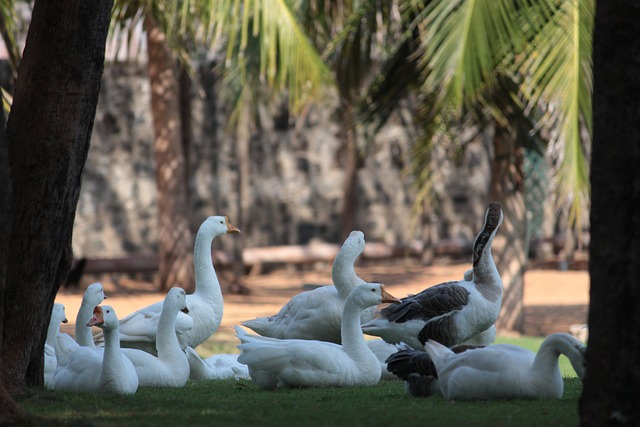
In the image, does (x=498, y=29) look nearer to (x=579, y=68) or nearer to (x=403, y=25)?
(x=579, y=68)

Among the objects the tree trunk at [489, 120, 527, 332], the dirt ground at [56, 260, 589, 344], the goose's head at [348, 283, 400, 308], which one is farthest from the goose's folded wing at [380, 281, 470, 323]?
the tree trunk at [489, 120, 527, 332]

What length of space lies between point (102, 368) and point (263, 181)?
19.9 m

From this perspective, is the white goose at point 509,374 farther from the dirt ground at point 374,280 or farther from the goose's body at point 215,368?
the dirt ground at point 374,280

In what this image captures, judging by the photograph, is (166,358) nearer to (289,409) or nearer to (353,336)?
(353,336)

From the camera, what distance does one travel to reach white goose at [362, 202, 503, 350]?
26.4 feet

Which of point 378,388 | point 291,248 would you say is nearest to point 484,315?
point 378,388

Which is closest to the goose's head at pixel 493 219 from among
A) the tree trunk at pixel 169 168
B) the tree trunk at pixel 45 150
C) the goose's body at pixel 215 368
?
the goose's body at pixel 215 368

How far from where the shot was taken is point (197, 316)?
8.80 metres

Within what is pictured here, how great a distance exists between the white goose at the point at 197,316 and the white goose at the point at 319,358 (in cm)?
147

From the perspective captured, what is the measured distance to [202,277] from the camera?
912 centimetres

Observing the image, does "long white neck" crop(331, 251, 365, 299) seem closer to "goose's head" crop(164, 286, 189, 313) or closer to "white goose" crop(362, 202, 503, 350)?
"white goose" crop(362, 202, 503, 350)

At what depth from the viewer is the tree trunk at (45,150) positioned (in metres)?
6.01

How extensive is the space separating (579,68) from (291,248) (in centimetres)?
1472

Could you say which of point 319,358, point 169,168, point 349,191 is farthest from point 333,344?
point 349,191
